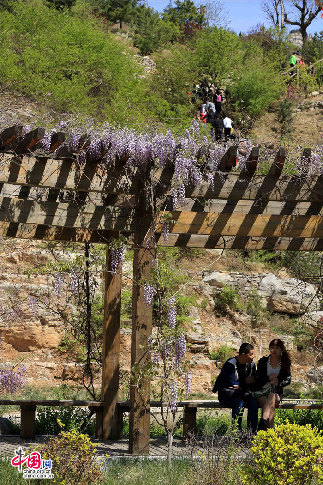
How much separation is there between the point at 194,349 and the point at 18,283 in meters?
4.50

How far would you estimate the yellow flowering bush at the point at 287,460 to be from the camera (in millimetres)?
5324

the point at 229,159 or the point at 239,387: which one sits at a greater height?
the point at 229,159

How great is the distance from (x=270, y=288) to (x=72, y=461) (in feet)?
54.0

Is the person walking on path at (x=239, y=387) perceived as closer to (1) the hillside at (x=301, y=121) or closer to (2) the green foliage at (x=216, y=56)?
(1) the hillside at (x=301, y=121)

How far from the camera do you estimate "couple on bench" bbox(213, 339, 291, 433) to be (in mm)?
8414

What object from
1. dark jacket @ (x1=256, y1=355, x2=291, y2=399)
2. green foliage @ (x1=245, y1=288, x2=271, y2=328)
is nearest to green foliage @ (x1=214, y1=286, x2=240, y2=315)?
green foliage @ (x1=245, y1=288, x2=271, y2=328)

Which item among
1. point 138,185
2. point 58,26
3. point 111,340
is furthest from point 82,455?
point 58,26

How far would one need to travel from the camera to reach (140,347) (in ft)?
25.1

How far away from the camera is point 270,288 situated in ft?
70.7

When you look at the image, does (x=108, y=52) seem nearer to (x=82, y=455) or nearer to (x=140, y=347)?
(x=140, y=347)

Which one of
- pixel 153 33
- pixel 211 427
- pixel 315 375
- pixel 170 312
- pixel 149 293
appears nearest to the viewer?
pixel 149 293

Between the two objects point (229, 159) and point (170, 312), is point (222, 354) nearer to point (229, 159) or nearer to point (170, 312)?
point (170, 312)

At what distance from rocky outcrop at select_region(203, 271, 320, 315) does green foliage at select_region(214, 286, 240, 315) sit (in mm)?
178

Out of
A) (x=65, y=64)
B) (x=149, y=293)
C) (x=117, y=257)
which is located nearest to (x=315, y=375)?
(x=117, y=257)
